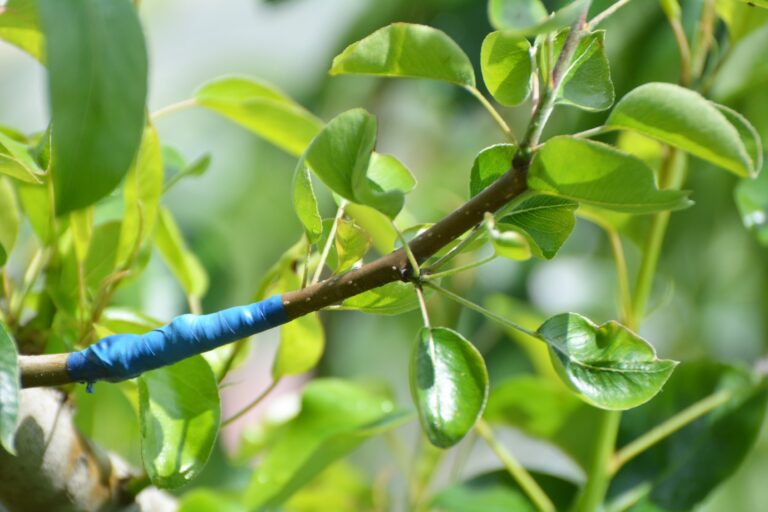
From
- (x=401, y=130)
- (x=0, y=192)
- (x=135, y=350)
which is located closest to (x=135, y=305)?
(x=0, y=192)

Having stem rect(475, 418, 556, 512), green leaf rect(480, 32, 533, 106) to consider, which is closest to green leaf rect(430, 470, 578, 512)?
stem rect(475, 418, 556, 512)

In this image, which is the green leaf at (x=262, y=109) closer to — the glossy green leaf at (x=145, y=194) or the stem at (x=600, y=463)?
the glossy green leaf at (x=145, y=194)

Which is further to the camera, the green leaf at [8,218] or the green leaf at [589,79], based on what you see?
the green leaf at [8,218]

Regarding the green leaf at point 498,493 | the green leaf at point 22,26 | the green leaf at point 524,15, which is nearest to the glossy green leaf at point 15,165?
the green leaf at point 22,26

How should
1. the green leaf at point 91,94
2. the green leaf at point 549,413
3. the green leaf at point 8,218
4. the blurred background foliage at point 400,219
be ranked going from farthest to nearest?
the blurred background foliage at point 400,219 < the green leaf at point 549,413 < the green leaf at point 8,218 < the green leaf at point 91,94

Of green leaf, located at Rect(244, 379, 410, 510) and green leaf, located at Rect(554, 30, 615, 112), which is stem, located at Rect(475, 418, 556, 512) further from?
green leaf, located at Rect(554, 30, 615, 112)

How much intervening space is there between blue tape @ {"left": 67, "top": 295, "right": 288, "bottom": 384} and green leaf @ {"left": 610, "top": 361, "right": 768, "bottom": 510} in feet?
0.90

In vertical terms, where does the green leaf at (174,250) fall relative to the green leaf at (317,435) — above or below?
above

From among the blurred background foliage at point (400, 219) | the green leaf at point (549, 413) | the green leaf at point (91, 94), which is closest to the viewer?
the green leaf at point (91, 94)

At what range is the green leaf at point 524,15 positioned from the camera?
182mm

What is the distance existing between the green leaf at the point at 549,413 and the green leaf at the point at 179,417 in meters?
0.23

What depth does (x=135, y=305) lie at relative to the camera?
56 centimetres

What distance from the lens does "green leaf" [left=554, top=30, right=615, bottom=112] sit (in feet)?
0.78

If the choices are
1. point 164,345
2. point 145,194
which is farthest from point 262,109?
point 164,345
